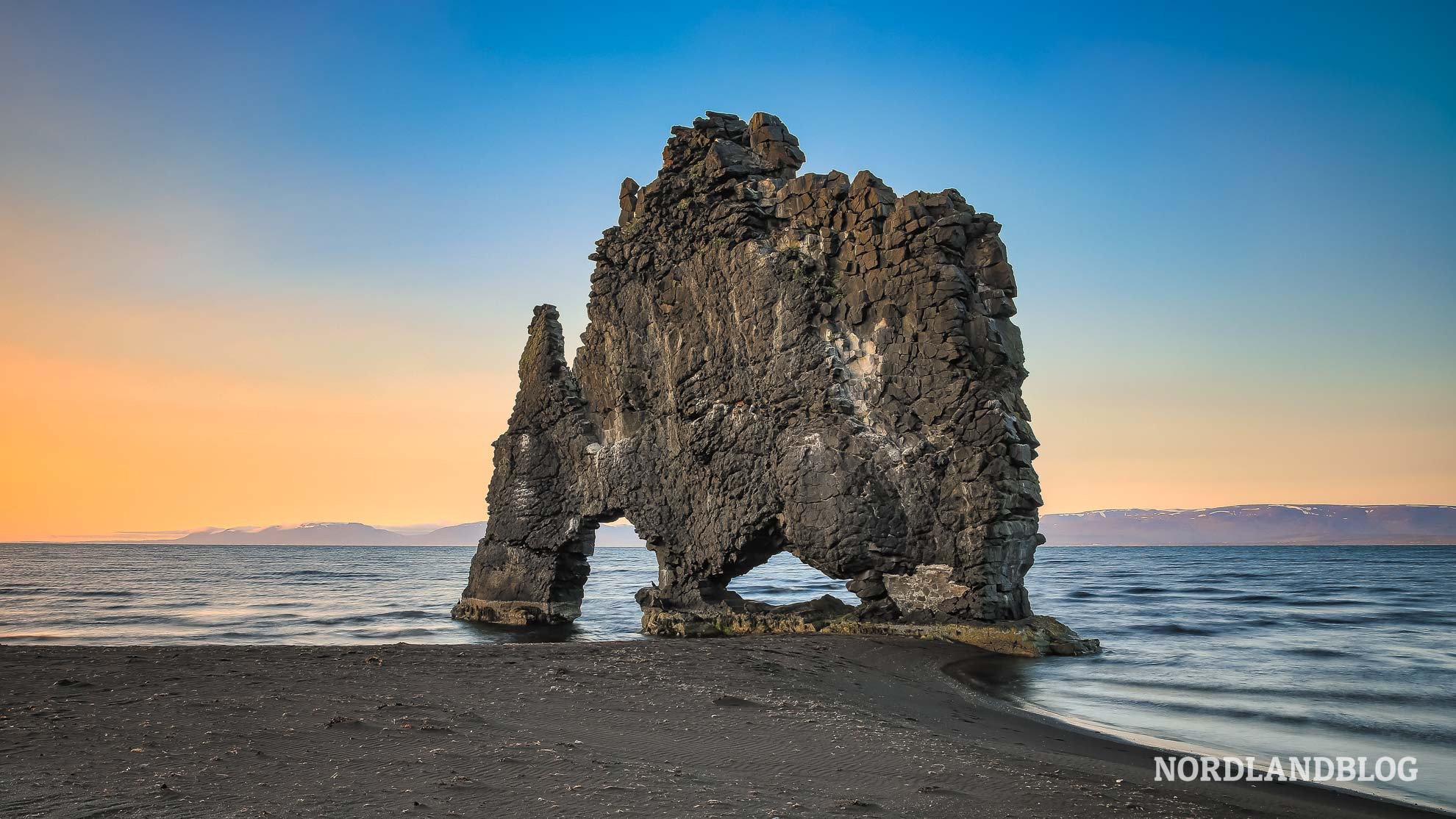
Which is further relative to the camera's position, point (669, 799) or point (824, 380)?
point (824, 380)

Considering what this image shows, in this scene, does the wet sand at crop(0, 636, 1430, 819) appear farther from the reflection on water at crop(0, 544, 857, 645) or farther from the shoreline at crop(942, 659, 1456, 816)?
the reflection on water at crop(0, 544, 857, 645)

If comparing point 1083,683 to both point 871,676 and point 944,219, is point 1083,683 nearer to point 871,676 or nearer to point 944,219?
point 871,676

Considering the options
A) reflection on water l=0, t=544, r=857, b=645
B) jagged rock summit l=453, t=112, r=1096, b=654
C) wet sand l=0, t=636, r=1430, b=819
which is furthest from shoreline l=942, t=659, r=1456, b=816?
reflection on water l=0, t=544, r=857, b=645

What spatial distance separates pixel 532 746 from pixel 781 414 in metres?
11.4

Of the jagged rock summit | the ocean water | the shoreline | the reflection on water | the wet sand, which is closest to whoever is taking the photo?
the wet sand

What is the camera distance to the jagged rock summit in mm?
15172

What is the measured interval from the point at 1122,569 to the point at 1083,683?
5424 centimetres

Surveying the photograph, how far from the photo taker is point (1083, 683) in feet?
39.6

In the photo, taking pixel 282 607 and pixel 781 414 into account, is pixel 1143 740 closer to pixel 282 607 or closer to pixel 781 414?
pixel 781 414

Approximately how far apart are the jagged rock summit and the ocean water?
5.99 ft

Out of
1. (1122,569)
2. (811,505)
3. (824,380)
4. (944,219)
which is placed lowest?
(1122,569)

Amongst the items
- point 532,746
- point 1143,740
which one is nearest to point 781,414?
point 1143,740

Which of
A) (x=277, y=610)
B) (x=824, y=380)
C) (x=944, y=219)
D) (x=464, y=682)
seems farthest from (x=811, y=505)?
(x=277, y=610)

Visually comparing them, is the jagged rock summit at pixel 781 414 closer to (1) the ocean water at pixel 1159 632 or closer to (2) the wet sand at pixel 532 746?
(1) the ocean water at pixel 1159 632
